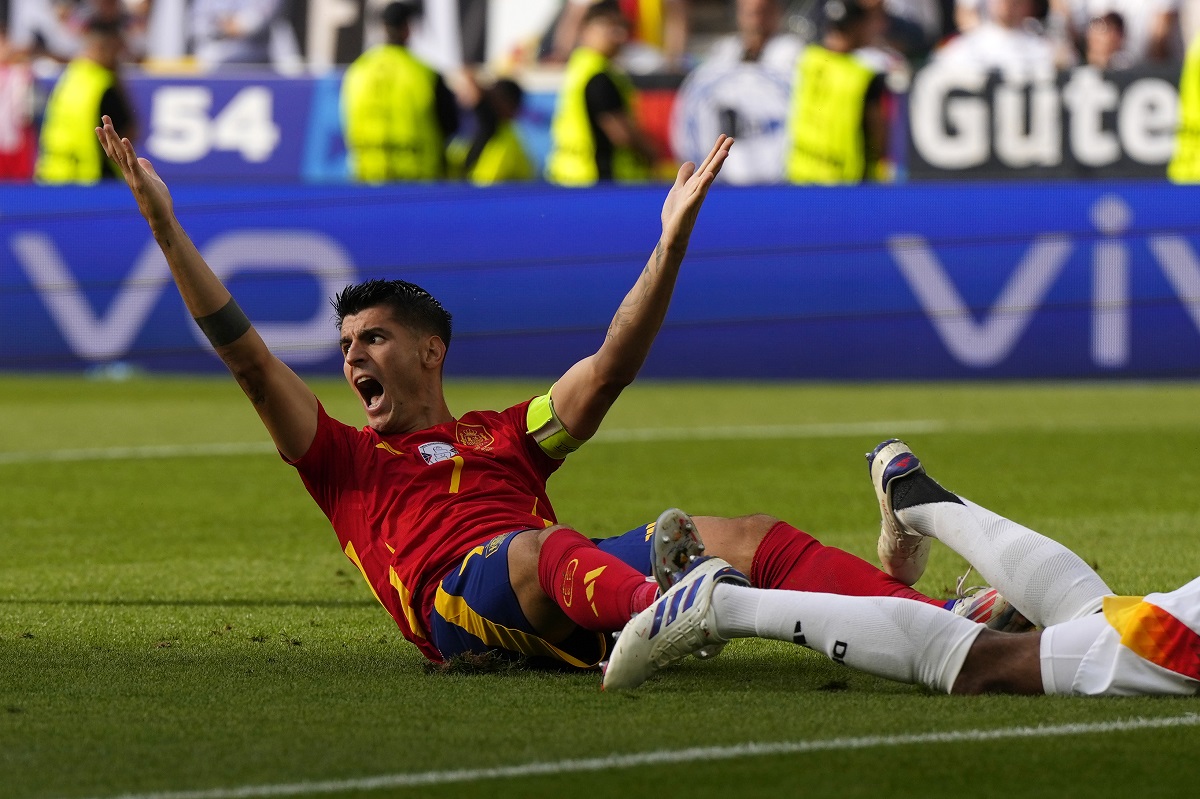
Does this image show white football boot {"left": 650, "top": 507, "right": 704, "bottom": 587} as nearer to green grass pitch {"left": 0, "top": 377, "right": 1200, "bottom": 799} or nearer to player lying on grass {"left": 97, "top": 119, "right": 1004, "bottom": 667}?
player lying on grass {"left": 97, "top": 119, "right": 1004, "bottom": 667}

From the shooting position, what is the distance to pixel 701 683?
5.05 metres

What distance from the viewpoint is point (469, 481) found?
17.6ft

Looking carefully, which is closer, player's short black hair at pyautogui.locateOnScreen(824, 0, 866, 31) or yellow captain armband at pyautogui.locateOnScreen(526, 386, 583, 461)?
yellow captain armband at pyautogui.locateOnScreen(526, 386, 583, 461)

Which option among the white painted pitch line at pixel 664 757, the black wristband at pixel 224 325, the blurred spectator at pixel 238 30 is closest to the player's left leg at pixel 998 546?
the white painted pitch line at pixel 664 757

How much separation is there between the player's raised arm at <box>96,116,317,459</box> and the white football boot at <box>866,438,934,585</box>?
1.47 m

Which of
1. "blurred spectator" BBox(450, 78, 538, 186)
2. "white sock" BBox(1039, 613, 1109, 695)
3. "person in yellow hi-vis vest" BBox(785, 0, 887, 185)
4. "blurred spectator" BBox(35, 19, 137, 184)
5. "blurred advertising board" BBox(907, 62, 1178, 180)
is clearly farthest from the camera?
"blurred spectator" BBox(450, 78, 538, 186)

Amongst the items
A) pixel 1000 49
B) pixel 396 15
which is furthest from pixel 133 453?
pixel 1000 49

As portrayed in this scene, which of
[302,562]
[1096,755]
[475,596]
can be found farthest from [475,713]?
[302,562]

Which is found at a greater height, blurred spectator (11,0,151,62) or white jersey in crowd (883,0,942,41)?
white jersey in crowd (883,0,942,41)

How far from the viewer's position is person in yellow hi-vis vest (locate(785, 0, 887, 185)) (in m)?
15.6

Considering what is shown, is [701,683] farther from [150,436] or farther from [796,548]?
[150,436]

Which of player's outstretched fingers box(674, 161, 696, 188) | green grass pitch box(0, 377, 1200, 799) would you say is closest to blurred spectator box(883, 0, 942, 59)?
green grass pitch box(0, 377, 1200, 799)

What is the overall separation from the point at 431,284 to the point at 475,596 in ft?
32.5

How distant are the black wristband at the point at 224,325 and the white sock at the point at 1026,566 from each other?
1778mm
